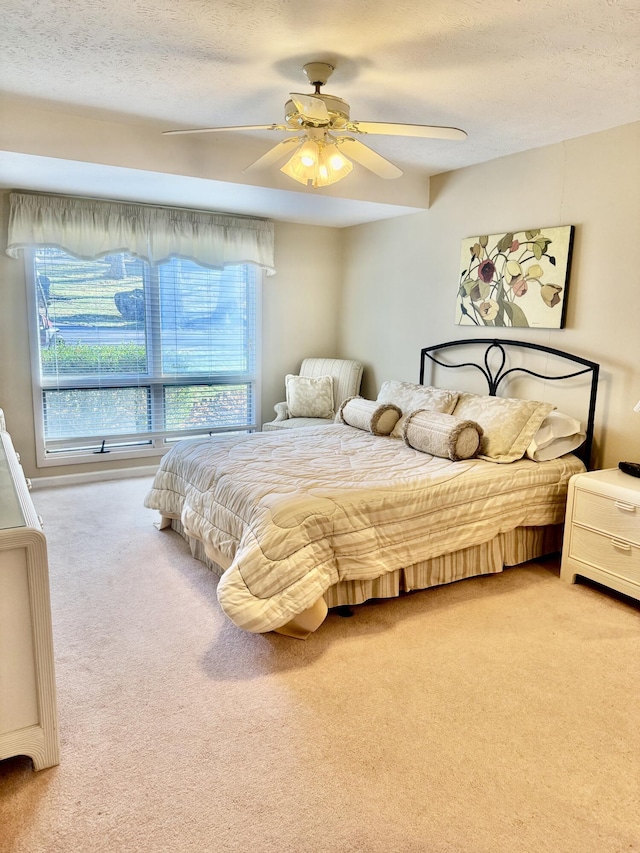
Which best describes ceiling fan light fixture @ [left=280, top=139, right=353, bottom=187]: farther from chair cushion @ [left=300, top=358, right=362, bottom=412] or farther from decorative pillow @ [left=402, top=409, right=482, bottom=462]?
chair cushion @ [left=300, top=358, right=362, bottom=412]

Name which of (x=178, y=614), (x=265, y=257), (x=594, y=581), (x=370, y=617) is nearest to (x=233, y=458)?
(x=178, y=614)

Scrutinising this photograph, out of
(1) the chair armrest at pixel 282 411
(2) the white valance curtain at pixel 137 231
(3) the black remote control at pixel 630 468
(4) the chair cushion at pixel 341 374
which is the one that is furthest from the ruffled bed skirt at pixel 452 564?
(2) the white valance curtain at pixel 137 231

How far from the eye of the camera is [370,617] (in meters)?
2.73

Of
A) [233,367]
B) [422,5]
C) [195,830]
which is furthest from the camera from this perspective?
[233,367]

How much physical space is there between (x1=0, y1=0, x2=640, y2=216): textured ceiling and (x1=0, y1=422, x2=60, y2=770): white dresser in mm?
1890

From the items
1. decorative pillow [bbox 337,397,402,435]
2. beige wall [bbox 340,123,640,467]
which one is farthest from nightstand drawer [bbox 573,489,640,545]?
decorative pillow [bbox 337,397,402,435]

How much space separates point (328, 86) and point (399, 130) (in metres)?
0.52

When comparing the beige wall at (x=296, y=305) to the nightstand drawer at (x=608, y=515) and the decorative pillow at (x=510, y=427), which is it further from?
the nightstand drawer at (x=608, y=515)

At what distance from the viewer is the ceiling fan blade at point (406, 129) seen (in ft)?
8.01

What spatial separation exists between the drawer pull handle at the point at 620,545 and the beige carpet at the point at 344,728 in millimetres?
306

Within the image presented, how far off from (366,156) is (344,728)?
99.4 inches

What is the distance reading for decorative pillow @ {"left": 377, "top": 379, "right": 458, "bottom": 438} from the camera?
3.89m

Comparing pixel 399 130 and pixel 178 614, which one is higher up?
pixel 399 130

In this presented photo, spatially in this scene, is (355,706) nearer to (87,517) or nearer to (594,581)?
(594,581)
